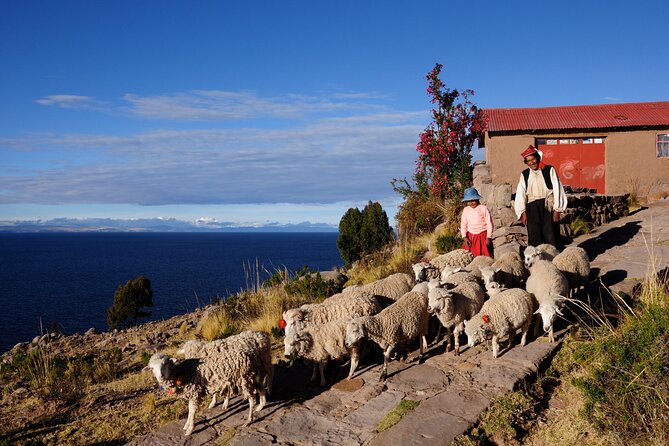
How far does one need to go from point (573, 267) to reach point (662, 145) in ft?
53.4

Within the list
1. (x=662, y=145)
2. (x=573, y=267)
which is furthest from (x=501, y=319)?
(x=662, y=145)

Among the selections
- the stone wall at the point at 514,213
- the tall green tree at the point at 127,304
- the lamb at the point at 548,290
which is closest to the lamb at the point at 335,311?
the lamb at the point at 548,290

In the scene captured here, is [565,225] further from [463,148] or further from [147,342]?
[147,342]

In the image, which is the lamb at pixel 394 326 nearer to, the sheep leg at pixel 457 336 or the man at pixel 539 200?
the sheep leg at pixel 457 336

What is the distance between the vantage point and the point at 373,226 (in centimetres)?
3372

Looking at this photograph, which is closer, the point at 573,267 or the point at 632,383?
the point at 632,383

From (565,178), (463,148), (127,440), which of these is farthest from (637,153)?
(127,440)

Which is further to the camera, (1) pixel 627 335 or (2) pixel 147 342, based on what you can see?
(2) pixel 147 342

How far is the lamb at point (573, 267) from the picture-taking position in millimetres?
→ 8258

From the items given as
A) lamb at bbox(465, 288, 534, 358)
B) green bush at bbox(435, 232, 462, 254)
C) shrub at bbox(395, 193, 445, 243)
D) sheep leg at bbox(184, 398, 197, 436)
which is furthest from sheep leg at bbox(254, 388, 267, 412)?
shrub at bbox(395, 193, 445, 243)

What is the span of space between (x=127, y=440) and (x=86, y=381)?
162 inches

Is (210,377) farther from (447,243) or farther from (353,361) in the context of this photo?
(447,243)

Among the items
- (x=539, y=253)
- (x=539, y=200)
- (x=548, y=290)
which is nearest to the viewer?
(x=548, y=290)

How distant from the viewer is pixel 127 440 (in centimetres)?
544
